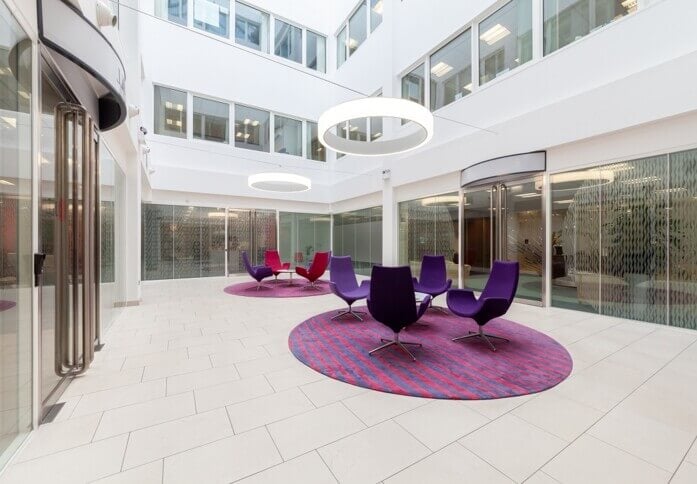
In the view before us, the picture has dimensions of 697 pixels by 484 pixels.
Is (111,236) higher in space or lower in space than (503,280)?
higher

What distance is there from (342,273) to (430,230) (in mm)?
4193

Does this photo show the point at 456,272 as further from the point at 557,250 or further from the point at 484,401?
the point at 484,401

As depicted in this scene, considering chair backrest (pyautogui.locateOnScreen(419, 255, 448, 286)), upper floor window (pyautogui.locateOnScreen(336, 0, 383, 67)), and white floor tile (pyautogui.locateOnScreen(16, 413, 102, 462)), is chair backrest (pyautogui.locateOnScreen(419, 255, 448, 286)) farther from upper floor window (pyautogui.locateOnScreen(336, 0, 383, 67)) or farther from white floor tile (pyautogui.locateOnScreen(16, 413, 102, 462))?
upper floor window (pyautogui.locateOnScreen(336, 0, 383, 67))

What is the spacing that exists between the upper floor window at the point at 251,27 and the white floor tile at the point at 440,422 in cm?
1423

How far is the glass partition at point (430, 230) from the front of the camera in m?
8.52

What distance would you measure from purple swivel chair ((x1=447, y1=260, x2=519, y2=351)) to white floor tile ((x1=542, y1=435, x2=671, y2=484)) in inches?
75.1

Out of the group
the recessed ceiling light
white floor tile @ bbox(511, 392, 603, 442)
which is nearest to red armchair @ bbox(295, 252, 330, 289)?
white floor tile @ bbox(511, 392, 603, 442)

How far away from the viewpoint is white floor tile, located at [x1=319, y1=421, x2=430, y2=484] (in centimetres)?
189

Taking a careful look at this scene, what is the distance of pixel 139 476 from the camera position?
6.12ft

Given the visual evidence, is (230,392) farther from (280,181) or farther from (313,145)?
(313,145)

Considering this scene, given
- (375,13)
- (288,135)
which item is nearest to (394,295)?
(288,135)

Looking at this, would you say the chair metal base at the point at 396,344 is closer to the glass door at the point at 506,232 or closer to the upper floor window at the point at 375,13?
the glass door at the point at 506,232

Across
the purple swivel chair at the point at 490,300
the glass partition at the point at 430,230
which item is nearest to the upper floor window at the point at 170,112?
the glass partition at the point at 430,230

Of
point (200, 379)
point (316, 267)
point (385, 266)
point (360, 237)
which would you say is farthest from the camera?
point (360, 237)
